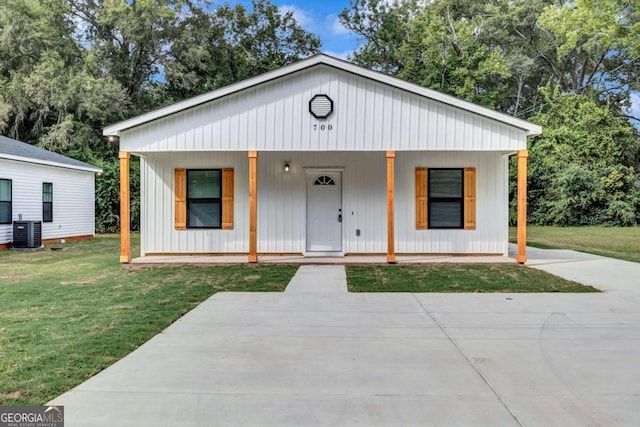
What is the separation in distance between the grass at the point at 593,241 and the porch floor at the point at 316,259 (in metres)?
3.73

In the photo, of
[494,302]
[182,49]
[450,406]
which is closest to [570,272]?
[494,302]

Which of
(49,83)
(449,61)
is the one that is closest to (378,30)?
(449,61)

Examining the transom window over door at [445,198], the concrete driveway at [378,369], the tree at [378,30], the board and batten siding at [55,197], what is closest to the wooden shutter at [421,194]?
the transom window over door at [445,198]

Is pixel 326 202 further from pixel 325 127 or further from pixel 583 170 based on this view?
pixel 583 170

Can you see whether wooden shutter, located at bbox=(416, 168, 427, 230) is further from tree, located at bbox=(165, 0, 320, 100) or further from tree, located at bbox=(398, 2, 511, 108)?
tree, located at bbox=(165, 0, 320, 100)

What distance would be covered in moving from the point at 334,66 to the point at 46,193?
430 inches

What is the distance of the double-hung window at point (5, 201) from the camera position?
1266 cm

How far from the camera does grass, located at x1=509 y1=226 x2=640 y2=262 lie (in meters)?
11.9

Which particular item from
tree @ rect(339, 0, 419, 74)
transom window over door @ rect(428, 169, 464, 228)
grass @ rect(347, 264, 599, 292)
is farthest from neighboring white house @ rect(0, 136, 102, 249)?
tree @ rect(339, 0, 419, 74)

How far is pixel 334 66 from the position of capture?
29.7 ft

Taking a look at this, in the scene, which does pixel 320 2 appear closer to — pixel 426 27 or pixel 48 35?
pixel 426 27

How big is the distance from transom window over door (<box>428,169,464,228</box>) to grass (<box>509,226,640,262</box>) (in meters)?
4.06

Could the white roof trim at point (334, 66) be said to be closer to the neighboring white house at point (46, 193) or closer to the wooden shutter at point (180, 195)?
the wooden shutter at point (180, 195)

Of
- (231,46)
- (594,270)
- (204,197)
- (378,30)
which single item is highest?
(378,30)
